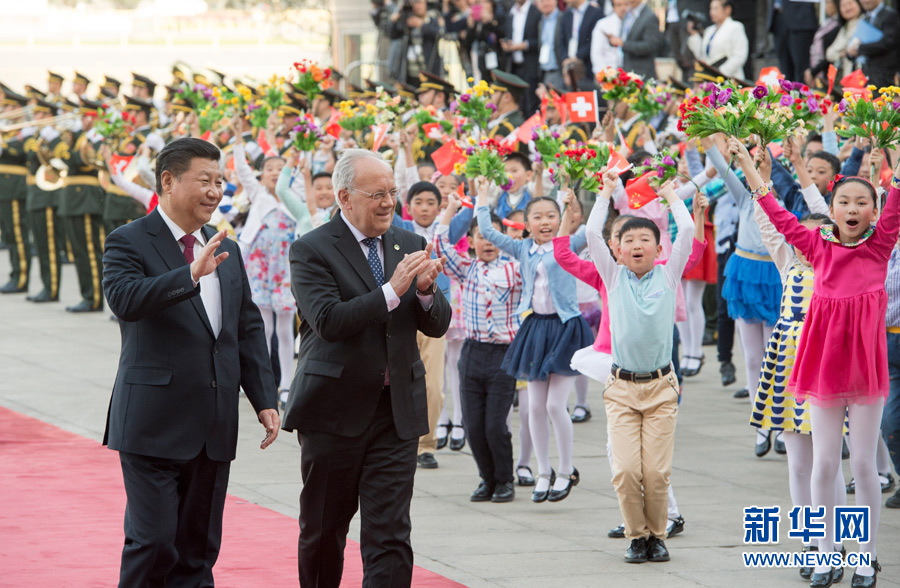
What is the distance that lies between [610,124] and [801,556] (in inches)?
181

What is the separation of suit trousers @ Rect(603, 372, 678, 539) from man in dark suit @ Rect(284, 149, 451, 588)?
1.61 m

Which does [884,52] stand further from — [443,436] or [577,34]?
[443,436]

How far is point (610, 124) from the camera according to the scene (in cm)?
1020

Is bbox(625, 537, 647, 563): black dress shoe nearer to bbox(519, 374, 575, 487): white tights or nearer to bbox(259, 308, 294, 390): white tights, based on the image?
bbox(519, 374, 575, 487): white tights

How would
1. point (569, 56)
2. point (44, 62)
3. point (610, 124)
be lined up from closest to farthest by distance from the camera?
point (610, 124)
point (569, 56)
point (44, 62)


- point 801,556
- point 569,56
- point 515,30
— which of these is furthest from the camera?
point 515,30

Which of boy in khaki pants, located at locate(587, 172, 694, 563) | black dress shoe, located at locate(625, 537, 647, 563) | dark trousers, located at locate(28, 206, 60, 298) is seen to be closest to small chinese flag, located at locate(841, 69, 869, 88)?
boy in khaki pants, located at locate(587, 172, 694, 563)

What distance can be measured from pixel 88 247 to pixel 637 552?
11869 mm

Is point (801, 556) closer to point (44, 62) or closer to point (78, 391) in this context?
point (78, 391)

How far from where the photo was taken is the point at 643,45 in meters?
14.3

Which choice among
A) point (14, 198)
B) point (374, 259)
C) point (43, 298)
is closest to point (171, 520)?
point (374, 259)

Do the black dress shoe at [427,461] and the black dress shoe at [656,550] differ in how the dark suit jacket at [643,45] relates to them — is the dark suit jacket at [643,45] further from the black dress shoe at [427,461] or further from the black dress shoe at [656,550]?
the black dress shoe at [656,550]

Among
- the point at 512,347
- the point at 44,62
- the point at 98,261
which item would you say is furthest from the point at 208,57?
the point at 512,347

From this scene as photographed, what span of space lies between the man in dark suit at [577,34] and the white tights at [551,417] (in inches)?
303
